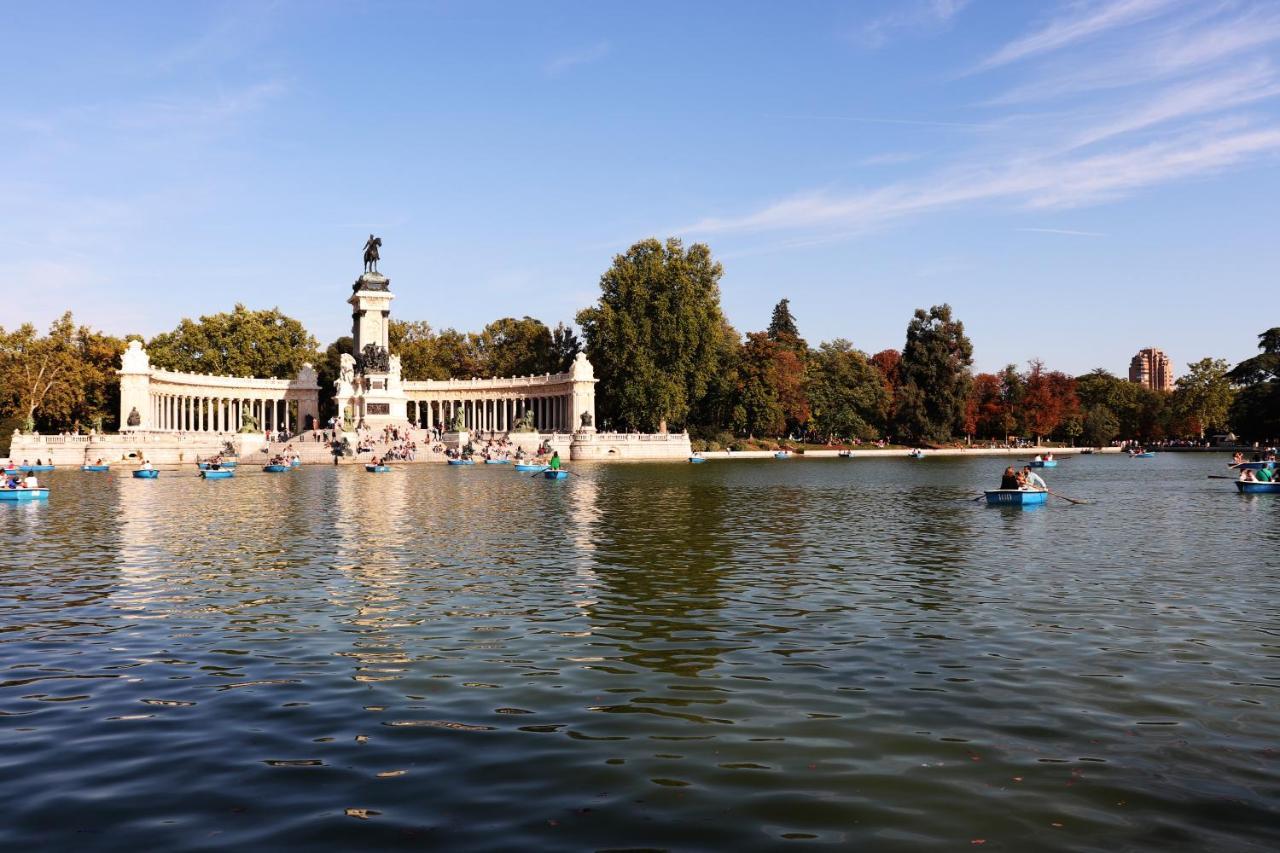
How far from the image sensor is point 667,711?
36.0ft

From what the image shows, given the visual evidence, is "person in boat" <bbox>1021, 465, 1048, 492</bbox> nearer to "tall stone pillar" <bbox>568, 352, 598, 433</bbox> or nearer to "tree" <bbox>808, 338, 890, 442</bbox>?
"tall stone pillar" <bbox>568, 352, 598, 433</bbox>

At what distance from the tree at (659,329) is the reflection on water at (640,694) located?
248ft

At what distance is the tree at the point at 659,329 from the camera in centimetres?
10200

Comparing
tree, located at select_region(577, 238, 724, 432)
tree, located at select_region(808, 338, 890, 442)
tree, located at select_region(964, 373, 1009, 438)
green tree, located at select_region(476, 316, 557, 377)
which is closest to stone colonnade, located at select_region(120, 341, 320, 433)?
green tree, located at select_region(476, 316, 557, 377)

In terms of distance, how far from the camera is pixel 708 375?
10669cm

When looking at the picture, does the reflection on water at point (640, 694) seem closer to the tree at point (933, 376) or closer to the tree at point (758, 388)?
the tree at point (758, 388)

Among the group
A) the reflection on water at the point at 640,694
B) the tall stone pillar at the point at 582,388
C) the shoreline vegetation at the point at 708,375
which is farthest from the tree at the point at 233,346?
the reflection on water at the point at 640,694

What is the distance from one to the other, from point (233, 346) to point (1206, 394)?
133630mm

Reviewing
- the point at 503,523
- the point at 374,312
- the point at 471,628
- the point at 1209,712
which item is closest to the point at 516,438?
the point at 374,312

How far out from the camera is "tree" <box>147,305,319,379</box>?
4688 inches

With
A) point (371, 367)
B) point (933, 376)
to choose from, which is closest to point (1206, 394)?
point (933, 376)

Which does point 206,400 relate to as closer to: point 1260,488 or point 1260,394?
point 1260,488

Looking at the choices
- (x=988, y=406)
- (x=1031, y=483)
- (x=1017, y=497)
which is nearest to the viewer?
(x=1017, y=497)

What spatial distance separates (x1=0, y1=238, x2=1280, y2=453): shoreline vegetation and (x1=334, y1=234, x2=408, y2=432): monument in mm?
20741
